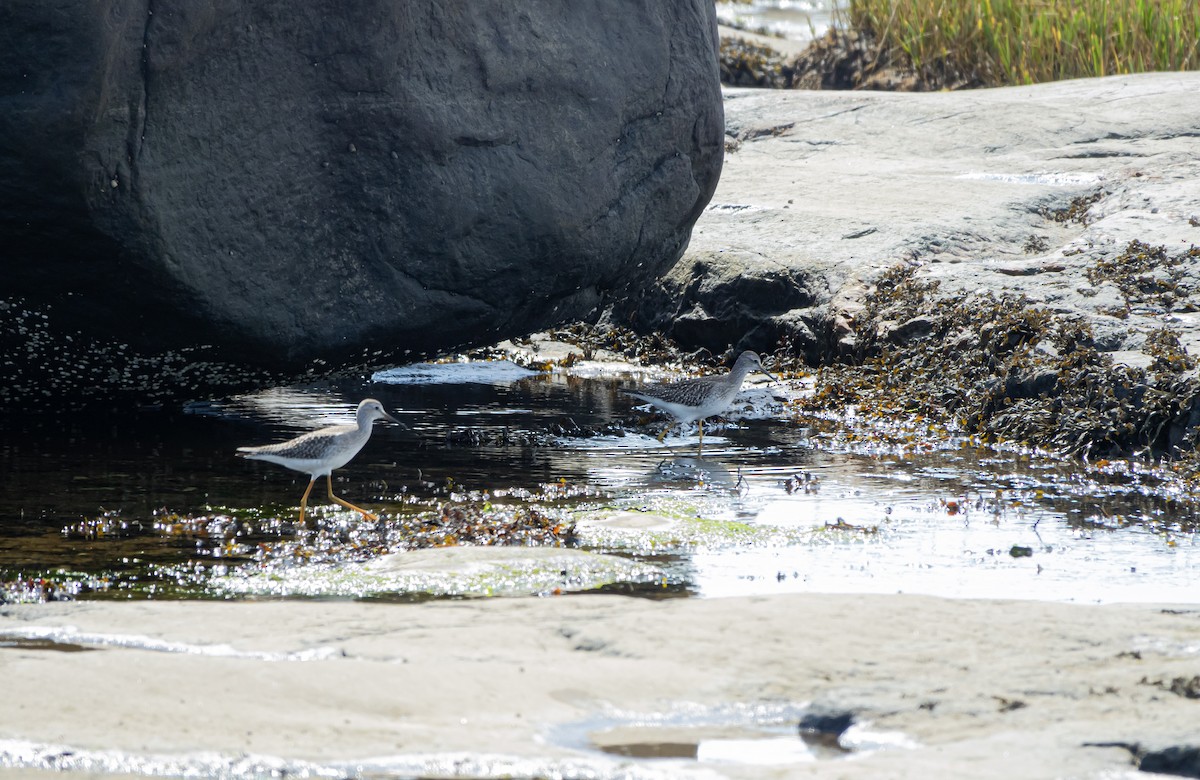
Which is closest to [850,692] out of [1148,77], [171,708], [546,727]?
[546,727]

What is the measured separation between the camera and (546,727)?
4480mm

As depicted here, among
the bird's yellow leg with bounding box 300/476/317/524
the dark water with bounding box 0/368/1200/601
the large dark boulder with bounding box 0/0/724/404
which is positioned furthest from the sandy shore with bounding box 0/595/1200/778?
the large dark boulder with bounding box 0/0/724/404

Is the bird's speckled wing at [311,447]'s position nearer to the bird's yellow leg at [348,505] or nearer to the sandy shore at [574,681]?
the bird's yellow leg at [348,505]

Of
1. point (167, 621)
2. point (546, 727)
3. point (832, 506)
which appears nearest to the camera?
point (546, 727)

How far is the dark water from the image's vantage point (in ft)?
22.4

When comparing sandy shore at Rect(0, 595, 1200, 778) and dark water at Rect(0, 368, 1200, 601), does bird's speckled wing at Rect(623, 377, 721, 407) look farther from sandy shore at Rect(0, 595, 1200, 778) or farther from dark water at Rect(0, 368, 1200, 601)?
sandy shore at Rect(0, 595, 1200, 778)

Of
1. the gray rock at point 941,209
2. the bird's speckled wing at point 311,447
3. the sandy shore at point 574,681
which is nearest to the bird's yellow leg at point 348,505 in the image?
the bird's speckled wing at point 311,447

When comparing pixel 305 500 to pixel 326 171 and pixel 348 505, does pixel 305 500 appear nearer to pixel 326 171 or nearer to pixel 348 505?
pixel 348 505

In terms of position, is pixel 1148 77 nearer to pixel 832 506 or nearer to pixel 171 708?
pixel 832 506

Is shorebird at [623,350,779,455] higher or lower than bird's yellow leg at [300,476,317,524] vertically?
higher

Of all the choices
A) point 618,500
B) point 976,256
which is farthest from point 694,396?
point 976,256

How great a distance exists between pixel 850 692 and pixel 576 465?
4.90 metres

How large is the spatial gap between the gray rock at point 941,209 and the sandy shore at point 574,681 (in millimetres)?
6055

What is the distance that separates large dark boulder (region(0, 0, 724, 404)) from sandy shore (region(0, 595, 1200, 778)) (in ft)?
11.2
